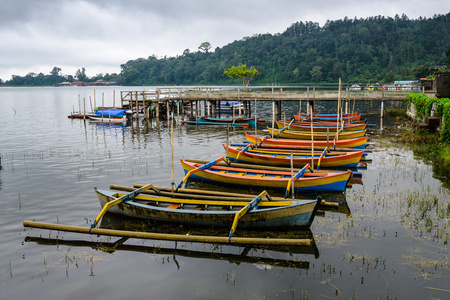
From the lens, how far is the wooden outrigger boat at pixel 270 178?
1521 cm

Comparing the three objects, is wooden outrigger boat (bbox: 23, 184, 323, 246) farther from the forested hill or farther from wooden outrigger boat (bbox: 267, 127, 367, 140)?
the forested hill

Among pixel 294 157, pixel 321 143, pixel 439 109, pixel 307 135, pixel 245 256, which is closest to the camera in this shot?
pixel 245 256

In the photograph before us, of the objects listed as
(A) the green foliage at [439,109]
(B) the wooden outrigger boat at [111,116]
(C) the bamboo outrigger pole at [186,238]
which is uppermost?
(A) the green foliage at [439,109]

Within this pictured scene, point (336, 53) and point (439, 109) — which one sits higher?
point (336, 53)

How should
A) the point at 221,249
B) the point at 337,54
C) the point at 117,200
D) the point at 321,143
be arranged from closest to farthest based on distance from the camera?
the point at 221,249, the point at 117,200, the point at 321,143, the point at 337,54

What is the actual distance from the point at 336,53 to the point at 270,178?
13672 cm

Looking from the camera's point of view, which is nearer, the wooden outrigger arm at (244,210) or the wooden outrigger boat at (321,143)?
the wooden outrigger arm at (244,210)

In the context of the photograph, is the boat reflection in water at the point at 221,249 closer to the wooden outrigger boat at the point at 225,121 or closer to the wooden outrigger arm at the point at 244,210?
the wooden outrigger arm at the point at 244,210

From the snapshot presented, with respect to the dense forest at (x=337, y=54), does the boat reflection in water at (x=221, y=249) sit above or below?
below

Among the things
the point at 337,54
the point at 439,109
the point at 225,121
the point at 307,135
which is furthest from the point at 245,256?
the point at 337,54

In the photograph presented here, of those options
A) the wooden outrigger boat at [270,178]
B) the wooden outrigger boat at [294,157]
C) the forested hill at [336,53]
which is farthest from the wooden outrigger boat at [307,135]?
the forested hill at [336,53]

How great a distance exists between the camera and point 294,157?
63.4ft

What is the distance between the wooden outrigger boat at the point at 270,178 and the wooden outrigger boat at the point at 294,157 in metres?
1.98

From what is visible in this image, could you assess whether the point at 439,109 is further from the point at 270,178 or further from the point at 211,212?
the point at 211,212
